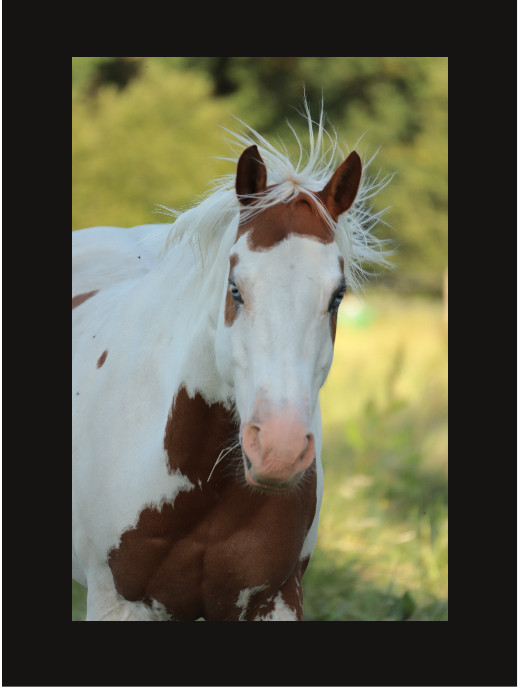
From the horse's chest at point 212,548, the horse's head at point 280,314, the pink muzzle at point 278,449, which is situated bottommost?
the horse's chest at point 212,548

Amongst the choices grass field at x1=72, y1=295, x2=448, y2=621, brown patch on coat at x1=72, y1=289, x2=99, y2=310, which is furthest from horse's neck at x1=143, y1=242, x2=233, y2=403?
brown patch on coat at x1=72, y1=289, x2=99, y2=310

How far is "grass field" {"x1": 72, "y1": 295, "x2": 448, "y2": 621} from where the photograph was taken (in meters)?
5.21

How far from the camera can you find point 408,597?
16.0ft

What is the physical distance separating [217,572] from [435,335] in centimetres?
938

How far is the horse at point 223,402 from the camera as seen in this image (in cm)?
218

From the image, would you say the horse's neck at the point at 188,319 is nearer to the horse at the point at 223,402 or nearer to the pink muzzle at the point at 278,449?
the horse at the point at 223,402

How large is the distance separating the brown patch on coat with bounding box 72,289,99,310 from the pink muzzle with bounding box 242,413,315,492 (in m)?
2.12

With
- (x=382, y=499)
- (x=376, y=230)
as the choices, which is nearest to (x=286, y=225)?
(x=376, y=230)

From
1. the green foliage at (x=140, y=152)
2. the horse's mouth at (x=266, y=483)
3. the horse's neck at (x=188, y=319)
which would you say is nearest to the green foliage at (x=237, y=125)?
the green foliage at (x=140, y=152)

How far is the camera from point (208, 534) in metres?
2.74

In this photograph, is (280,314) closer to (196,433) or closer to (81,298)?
(196,433)

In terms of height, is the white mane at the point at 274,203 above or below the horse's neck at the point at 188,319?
above

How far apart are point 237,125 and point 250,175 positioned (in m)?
→ 8.79

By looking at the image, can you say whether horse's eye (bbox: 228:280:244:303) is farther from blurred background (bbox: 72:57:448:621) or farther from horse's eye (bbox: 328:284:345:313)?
blurred background (bbox: 72:57:448:621)
